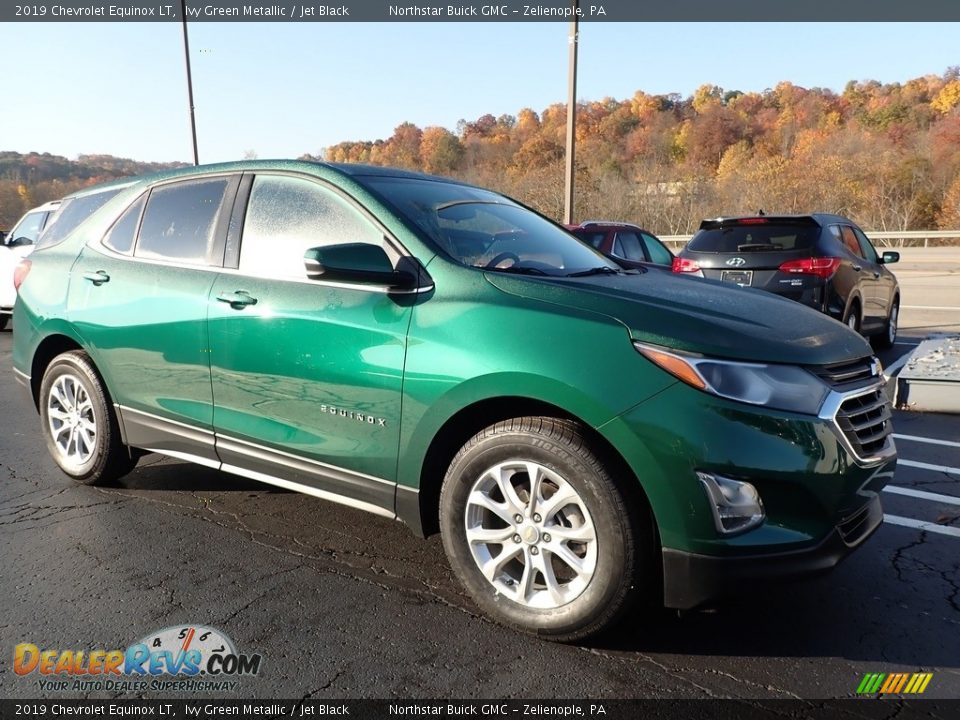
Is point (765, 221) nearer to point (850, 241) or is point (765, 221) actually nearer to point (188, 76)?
point (850, 241)

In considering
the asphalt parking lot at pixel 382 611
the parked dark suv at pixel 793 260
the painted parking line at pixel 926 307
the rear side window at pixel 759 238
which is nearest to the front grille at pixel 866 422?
the asphalt parking lot at pixel 382 611

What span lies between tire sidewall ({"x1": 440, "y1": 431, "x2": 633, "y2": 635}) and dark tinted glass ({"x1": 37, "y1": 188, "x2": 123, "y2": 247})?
309 cm

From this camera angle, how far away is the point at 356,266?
2990 mm

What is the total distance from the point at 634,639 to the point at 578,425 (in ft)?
2.70

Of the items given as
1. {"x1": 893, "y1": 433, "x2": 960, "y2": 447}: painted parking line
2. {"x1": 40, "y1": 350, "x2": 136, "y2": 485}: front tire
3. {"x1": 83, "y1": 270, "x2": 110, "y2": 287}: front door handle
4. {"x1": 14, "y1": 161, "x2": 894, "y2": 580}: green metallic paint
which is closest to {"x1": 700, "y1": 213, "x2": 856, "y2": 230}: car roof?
{"x1": 893, "y1": 433, "x2": 960, "y2": 447}: painted parking line

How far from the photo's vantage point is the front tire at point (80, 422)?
4.21 m

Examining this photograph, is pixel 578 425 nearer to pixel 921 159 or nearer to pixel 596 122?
pixel 921 159

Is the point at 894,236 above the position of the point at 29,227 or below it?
below

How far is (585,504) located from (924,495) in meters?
2.80

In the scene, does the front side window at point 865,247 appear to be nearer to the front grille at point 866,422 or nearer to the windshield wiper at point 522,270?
the front grille at point 866,422

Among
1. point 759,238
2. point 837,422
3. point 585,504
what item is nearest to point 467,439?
point 585,504

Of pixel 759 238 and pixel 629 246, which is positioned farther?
pixel 629 246

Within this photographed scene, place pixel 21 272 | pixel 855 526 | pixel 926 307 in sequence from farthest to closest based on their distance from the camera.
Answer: pixel 926 307 → pixel 21 272 → pixel 855 526

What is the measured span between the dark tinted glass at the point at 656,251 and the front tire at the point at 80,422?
799 centimetres
